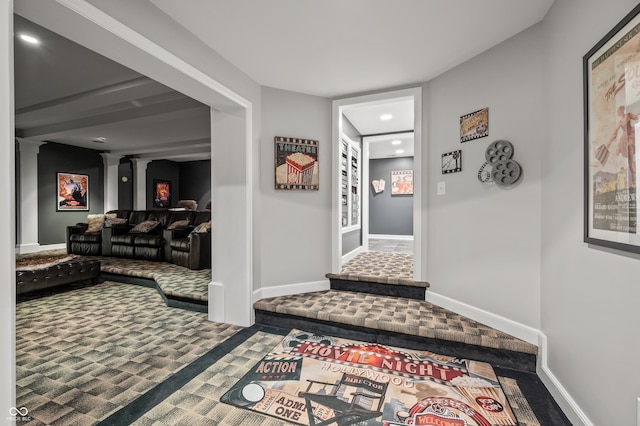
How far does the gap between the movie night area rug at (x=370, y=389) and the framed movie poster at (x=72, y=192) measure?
8.15 m

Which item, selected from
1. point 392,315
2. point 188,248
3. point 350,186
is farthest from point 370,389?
point 188,248

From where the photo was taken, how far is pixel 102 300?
3488 mm

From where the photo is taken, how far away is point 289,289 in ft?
10.2

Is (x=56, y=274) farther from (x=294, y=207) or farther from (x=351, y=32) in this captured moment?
(x=351, y=32)

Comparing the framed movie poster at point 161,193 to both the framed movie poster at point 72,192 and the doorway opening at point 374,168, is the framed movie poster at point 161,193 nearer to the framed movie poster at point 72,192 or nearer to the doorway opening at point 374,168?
the framed movie poster at point 72,192

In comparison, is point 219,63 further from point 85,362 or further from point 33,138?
point 33,138

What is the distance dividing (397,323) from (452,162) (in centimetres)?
156

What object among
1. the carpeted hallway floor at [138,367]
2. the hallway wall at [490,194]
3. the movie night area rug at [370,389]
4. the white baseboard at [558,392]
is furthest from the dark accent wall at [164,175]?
the white baseboard at [558,392]

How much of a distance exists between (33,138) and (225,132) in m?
6.57

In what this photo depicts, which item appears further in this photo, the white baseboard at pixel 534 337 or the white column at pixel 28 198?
the white column at pixel 28 198

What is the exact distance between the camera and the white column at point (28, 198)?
628cm

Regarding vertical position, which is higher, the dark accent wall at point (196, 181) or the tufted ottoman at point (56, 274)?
the dark accent wall at point (196, 181)

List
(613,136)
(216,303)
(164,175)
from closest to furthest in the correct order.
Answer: (613,136) < (216,303) < (164,175)

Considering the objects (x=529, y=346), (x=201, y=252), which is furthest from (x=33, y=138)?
(x=529, y=346)
